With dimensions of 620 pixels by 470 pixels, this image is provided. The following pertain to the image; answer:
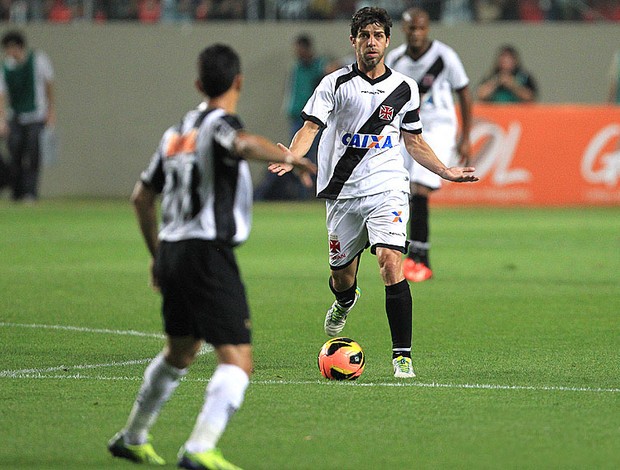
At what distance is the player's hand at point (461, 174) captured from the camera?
7.68 metres

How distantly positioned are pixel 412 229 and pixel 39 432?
7294 millimetres

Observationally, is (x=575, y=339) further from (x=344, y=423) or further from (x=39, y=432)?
(x=39, y=432)

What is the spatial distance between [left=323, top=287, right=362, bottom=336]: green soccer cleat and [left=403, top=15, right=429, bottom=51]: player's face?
13.8 feet

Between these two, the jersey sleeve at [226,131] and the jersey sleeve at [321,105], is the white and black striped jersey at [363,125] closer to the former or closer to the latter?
the jersey sleeve at [321,105]

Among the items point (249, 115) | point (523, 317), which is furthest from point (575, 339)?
point (249, 115)

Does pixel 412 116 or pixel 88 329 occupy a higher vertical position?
pixel 412 116

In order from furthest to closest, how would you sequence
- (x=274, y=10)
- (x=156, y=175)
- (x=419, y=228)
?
1. (x=274, y=10)
2. (x=419, y=228)
3. (x=156, y=175)

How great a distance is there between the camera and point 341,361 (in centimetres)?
769

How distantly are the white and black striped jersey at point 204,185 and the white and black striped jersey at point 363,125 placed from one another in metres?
2.84

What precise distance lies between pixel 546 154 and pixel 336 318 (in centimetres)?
1412

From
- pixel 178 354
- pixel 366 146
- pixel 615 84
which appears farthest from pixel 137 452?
pixel 615 84

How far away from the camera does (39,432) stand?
6203 mm

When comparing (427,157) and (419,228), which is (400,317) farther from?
(419,228)

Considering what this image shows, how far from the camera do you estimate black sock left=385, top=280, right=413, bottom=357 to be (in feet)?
25.8
